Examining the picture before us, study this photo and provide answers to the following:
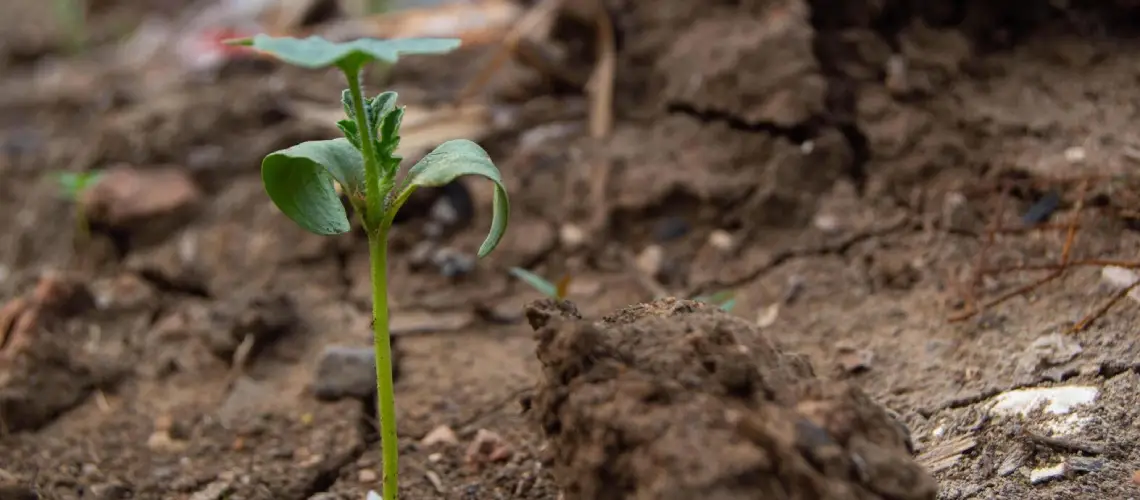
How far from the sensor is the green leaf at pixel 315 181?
1.21 m

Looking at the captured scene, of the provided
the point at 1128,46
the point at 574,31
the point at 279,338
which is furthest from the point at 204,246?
the point at 1128,46

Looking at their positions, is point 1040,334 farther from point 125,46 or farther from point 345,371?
point 125,46

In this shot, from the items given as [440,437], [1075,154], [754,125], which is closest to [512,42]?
[754,125]

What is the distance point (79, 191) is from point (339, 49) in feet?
6.70

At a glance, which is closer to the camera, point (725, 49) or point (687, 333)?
point (687, 333)

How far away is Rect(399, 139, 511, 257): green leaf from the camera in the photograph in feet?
3.80

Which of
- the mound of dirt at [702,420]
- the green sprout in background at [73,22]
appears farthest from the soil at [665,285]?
the green sprout in background at [73,22]

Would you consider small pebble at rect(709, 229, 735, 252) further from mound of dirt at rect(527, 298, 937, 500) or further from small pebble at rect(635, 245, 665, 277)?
mound of dirt at rect(527, 298, 937, 500)

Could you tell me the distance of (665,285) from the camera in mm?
2266

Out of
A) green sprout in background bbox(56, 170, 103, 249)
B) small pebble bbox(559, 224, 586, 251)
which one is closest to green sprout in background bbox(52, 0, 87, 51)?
green sprout in background bbox(56, 170, 103, 249)

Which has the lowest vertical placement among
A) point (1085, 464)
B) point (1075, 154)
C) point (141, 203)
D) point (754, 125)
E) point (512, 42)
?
point (1085, 464)

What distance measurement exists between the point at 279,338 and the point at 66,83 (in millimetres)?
2544

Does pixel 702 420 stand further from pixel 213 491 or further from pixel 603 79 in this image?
pixel 603 79

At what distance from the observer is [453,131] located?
111 inches
